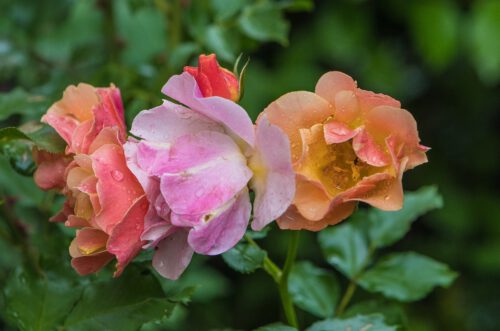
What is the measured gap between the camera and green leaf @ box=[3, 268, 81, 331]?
2.27 feet

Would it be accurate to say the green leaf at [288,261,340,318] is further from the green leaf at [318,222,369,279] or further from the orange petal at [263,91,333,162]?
the orange petal at [263,91,333,162]

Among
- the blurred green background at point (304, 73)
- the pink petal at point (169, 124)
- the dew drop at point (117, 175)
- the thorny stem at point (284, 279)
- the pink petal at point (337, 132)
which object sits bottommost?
the blurred green background at point (304, 73)

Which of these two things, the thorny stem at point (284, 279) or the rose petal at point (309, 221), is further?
the thorny stem at point (284, 279)

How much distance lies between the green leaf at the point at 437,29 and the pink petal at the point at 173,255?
1264mm

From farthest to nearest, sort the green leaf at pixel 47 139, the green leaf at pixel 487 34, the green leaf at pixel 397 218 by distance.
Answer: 1. the green leaf at pixel 487 34
2. the green leaf at pixel 397 218
3. the green leaf at pixel 47 139

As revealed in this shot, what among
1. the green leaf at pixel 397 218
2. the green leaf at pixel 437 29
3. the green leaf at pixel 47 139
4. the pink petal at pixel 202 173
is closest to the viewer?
the pink petal at pixel 202 173

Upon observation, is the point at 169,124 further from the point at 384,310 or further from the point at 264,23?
the point at 264,23

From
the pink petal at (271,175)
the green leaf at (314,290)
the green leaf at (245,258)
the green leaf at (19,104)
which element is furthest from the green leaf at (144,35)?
the pink petal at (271,175)

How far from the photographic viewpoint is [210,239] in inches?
22.3

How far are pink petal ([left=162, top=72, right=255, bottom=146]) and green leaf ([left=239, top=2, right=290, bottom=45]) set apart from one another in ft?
1.62

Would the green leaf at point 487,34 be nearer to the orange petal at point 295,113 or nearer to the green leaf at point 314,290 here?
the green leaf at point 314,290

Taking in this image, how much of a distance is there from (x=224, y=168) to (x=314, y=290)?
33 cm

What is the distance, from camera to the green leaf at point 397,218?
3.07 feet

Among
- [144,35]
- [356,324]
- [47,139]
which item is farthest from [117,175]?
[144,35]
